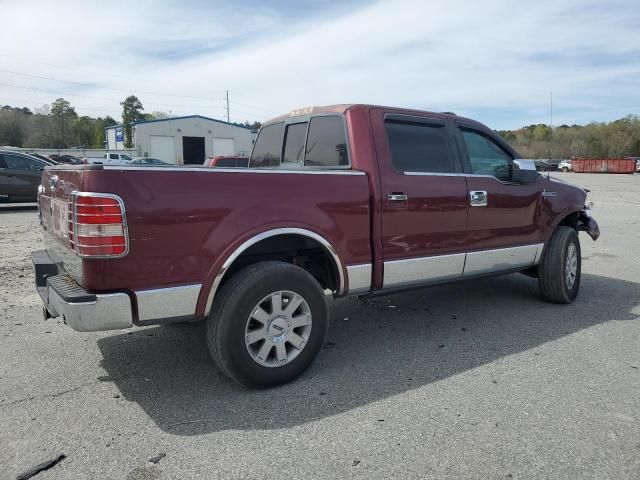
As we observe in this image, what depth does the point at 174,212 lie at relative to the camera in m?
3.05

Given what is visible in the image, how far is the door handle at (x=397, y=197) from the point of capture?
4.04 m

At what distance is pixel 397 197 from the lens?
4.07 m

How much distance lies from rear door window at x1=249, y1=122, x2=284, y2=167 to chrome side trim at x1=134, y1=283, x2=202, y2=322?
2.24 metres

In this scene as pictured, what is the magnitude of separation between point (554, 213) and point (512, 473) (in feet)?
12.1

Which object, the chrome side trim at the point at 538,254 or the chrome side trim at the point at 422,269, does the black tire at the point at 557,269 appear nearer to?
the chrome side trim at the point at 538,254

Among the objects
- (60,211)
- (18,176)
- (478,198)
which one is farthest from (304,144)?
(18,176)

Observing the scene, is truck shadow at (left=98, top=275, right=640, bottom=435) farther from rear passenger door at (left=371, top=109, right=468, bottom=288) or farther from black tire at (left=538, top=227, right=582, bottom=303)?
rear passenger door at (left=371, top=109, right=468, bottom=288)

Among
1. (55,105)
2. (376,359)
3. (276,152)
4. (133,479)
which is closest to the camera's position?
(133,479)

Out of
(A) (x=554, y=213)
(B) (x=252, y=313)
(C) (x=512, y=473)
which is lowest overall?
(C) (x=512, y=473)

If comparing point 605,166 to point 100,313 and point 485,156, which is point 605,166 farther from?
point 100,313

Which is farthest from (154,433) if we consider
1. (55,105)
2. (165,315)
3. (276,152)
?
(55,105)

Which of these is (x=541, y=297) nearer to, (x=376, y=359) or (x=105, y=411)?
(x=376, y=359)

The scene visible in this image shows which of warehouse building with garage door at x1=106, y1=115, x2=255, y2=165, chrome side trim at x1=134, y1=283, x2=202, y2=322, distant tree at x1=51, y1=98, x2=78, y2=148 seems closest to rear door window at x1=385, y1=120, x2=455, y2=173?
chrome side trim at x1=134, y1=283, x2=202, y2=322

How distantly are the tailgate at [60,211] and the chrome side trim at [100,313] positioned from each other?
8.3 inches
